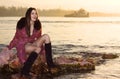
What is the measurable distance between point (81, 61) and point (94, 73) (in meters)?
0.46

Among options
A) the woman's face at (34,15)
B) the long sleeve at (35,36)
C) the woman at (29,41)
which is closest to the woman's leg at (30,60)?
the woman at (29,41)

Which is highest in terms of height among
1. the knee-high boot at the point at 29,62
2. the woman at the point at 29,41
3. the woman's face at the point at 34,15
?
the woman's face at the point at 34,15

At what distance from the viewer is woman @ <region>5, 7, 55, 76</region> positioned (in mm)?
5762

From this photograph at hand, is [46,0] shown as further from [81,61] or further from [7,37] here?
[81,61]

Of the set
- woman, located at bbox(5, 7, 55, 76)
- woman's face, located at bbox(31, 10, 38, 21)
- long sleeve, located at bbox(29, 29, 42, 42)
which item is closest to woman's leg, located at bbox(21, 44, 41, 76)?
woman, located at bbox(5, 7, 55, 76)

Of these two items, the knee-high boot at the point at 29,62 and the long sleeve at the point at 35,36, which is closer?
the knee-high boot at the point at 29,62

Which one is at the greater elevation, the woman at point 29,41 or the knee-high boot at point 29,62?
the woman at point 29,41

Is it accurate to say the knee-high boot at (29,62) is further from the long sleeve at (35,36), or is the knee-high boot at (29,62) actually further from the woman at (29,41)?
the long sleeve at (35,36)

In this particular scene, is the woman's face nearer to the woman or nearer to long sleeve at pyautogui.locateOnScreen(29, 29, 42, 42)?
the woman

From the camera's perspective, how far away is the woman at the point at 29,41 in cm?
576

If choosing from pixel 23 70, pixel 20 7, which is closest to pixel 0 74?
pixel 23 70

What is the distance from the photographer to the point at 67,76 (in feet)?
20.1

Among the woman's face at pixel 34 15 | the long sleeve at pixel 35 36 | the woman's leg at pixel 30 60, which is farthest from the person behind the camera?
the long sleeve at pixel 35 36

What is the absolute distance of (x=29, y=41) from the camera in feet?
19.6
